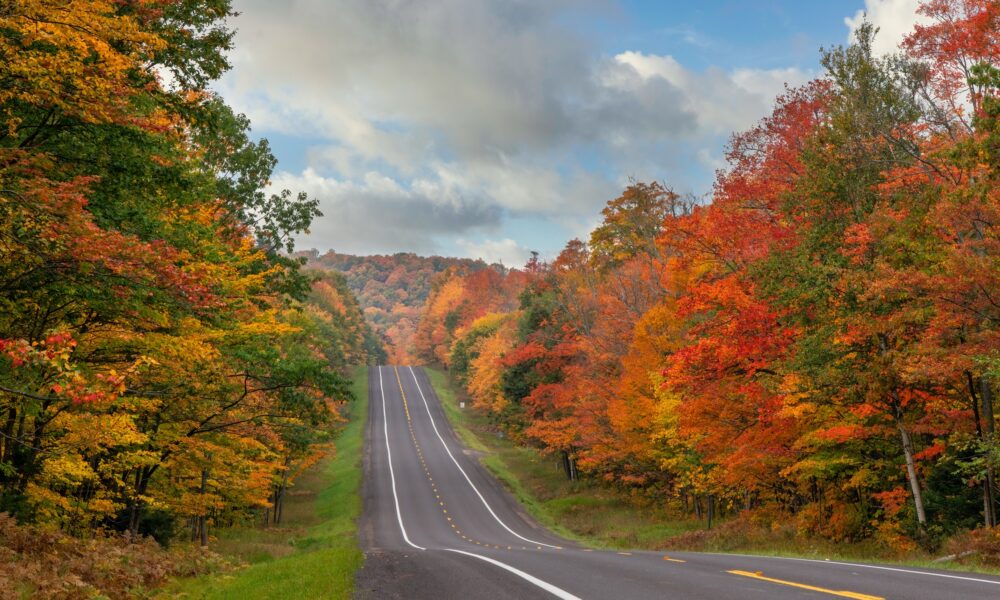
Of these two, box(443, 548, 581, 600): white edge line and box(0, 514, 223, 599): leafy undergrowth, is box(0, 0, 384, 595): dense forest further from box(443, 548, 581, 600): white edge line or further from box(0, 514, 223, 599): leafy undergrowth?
box(443, 548, 581, 600): white edge line

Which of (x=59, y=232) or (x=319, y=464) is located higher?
(x=59, y=232)

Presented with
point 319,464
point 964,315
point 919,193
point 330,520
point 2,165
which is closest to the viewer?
point 2,165

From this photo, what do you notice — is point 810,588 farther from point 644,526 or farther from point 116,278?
point 644,526

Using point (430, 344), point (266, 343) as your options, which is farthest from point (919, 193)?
point (430, 344)

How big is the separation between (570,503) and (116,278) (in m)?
34.5

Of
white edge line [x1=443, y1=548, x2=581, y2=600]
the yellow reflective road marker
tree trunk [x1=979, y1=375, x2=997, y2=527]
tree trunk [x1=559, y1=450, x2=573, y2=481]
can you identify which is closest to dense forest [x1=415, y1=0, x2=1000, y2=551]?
tree trunk [x1=979, y1=375, x2=997, y2=527]

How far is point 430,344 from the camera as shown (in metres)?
120

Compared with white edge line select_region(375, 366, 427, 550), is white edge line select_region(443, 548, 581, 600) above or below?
above

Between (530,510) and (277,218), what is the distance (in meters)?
23.9

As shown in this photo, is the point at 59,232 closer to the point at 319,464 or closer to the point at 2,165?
the point at 2,165

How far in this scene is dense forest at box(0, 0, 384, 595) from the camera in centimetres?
886

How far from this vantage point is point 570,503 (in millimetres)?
40312

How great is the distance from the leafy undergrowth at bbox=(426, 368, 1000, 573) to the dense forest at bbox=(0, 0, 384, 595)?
14638mm

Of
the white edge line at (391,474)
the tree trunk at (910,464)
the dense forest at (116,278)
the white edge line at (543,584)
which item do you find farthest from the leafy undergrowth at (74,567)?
the tree trunk at (910,464)
